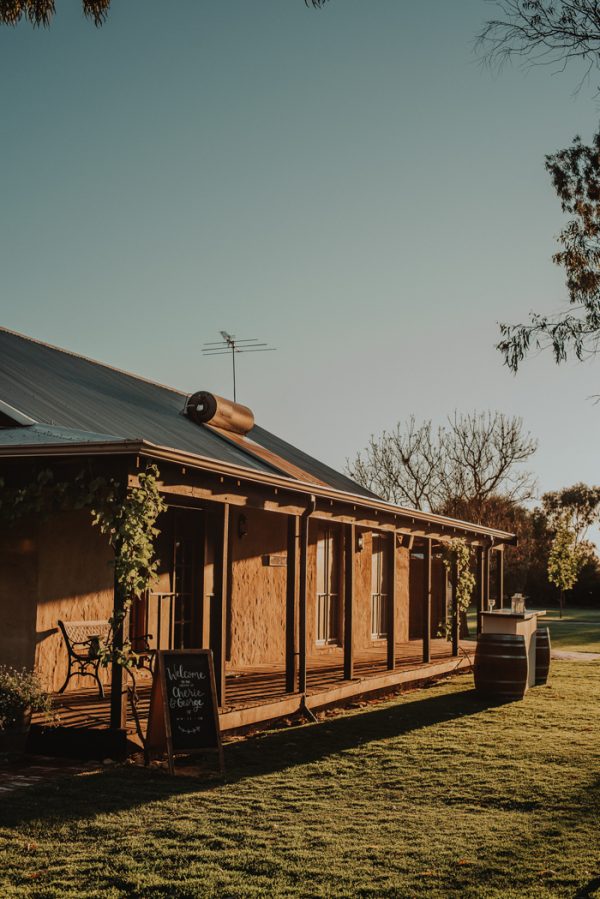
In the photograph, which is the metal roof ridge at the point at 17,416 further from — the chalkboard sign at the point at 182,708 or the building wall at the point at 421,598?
the building wall at the point at 421,598

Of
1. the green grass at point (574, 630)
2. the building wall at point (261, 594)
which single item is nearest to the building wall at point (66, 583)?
the building wall at point (261, 594)

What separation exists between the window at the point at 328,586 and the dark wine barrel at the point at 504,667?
4012 millimetres

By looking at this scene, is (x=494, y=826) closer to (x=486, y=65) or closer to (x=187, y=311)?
(x=486, y=65)

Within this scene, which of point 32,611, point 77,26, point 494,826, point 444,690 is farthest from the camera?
point 444,690

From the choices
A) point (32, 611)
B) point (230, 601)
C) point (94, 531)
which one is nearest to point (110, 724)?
point (32, 611)

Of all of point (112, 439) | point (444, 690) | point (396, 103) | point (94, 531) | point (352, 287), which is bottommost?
point (444, 690)

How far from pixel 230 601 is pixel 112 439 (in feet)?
20.1

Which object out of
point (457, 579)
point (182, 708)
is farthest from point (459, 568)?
point (182, 708)

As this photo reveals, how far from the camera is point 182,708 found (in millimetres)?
8328

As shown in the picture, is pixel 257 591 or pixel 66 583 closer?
pixel 66 583

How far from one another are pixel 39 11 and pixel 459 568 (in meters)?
12.1

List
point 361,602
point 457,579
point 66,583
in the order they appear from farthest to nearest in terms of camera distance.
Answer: point 361,602, point 457,579, point 66,583

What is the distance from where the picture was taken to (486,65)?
34.9 feet

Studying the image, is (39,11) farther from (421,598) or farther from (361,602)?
(421,598)
